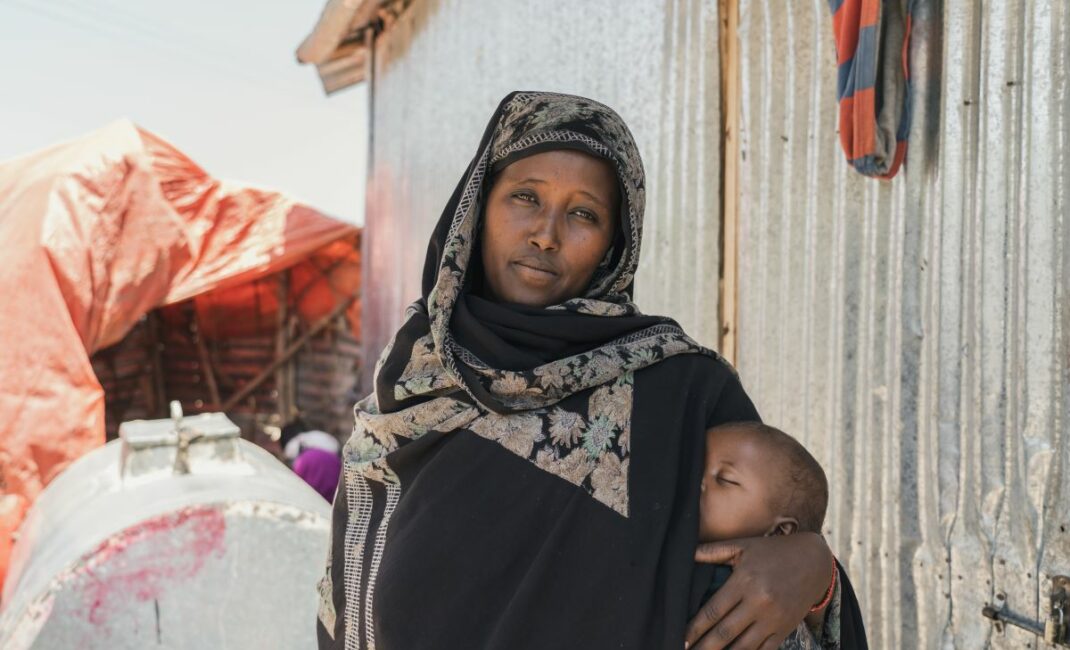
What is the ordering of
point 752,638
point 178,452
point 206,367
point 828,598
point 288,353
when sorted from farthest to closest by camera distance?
point 206,367, point 288,353, point 178,452, point 828,598, point 752,638

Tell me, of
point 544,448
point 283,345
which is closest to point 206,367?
point 283,345

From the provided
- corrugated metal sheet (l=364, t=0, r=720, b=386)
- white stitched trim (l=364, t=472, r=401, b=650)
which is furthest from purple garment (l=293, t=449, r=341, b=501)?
white stitched trim (l=364, t=472, r=401, b=650)

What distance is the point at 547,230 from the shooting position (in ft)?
5.27

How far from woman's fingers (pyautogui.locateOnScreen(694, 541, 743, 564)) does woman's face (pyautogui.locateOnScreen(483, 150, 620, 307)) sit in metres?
0.53

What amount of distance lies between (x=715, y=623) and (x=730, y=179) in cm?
202

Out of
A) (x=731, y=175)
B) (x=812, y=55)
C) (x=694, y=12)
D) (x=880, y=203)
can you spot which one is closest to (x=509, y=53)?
(x=694, y=12)

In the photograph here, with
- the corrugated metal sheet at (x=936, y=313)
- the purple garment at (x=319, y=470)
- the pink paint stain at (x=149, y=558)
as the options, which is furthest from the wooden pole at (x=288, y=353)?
the corrugated metal sheet at (x=936, y=313)

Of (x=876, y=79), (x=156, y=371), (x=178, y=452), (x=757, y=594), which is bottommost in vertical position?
(x=156, y=371)

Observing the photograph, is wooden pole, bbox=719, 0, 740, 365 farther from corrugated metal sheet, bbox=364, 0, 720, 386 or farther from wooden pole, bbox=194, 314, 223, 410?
wooden pole, bbox=194, 314, 223, 410

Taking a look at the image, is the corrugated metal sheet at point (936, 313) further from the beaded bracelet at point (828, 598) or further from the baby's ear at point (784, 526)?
the baby's ear at point (784, 526)

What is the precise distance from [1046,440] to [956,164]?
0.65 metres

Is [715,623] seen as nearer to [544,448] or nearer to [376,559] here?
[544,448]

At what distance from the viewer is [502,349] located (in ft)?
5.05

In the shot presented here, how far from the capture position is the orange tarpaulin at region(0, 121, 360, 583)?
18.1 feet
